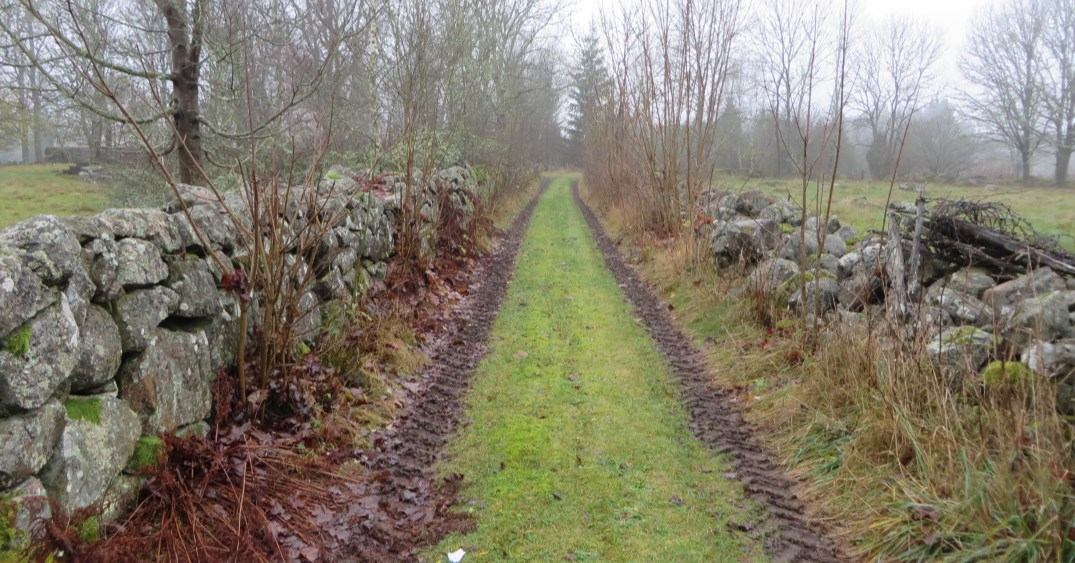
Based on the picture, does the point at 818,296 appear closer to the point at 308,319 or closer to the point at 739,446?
the point at 739,446

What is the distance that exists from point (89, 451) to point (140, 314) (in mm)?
918

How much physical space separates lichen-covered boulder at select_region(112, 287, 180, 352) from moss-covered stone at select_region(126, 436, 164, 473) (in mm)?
549

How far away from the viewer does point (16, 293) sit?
121 inches

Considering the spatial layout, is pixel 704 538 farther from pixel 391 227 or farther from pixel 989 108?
pixel 989 108

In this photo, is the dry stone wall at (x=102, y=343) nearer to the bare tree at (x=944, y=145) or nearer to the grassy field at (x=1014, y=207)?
the grassy field at (x=1014, y=207)

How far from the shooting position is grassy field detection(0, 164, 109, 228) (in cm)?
1019

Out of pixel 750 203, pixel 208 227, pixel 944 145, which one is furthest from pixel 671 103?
pixel 944 145

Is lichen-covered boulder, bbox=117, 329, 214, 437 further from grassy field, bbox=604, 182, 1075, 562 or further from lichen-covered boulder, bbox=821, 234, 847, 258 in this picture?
lichen-covered boulder, bbox=821, 234, 847, 258

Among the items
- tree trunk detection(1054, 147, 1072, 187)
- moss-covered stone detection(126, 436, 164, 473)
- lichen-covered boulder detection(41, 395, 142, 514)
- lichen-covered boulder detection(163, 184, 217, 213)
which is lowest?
moss-covered stone detection(126, 436, 164, 473)

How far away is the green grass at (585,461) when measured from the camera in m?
4.03

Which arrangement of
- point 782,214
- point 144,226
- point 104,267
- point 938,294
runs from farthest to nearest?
point 782,214, point 938,294, point 144,226, point 104,267

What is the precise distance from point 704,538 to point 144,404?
3486 millimetres

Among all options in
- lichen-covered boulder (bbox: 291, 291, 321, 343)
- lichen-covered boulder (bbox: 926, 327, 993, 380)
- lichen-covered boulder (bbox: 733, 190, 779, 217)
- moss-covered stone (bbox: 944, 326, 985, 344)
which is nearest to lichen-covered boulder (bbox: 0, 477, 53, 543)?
lichen-covered boulder (bbox: 291, 291, 321, 343)

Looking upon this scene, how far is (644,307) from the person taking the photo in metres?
10.3
